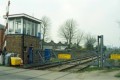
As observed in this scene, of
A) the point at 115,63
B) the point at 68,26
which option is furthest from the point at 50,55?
the point at 68,26

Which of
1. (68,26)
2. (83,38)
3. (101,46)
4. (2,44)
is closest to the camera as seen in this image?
(2,44)

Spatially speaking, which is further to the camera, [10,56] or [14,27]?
[14,27]

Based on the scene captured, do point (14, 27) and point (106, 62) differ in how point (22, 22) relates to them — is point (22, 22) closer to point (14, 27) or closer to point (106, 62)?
point (14, 27)

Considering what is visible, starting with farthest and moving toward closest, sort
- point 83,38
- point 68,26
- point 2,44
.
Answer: point 83,38, point 68,26, point 2,44

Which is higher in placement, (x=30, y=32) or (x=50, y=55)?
(x=30, y=32)

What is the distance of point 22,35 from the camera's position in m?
27.0

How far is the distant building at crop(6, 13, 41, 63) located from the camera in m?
27.0

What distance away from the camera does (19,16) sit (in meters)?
27.8

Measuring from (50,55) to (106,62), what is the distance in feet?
29.6

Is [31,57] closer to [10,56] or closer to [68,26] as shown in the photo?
[10,56]

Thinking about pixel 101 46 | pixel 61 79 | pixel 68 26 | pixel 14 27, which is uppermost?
pixel 68 26

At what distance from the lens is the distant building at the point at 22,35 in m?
27.0

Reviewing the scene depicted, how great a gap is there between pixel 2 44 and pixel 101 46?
305 inches

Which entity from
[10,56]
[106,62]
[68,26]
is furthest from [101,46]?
[68,26]
